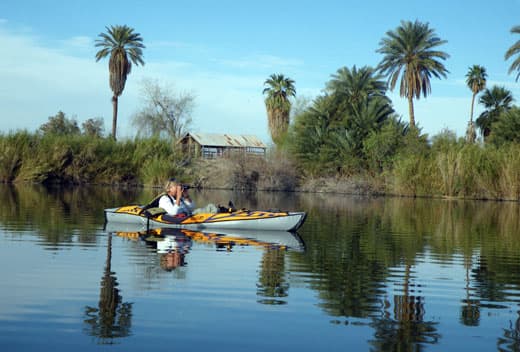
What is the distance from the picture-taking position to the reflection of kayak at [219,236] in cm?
1692

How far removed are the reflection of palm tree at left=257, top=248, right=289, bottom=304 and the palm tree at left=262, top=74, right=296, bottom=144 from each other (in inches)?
2453

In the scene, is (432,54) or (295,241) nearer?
(295,241)

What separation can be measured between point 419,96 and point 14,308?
5265 centimetres

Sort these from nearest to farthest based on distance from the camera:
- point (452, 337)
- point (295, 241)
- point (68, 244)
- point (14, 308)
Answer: point (452, 337) → point (14, 308) → point (68, 244) → point (295, 241)

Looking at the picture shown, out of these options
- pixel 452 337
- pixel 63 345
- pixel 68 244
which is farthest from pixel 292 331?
pixel 68 244

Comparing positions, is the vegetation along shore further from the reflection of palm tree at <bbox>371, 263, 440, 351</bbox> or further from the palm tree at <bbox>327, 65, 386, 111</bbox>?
the reflection of palm tree at <bbox>371, 263, 440, 351</bbox>

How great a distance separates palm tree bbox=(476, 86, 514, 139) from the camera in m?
69.1

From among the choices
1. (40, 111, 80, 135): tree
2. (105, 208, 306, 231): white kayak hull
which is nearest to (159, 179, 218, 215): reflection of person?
(105, 208, 306, 231): white kayak hull

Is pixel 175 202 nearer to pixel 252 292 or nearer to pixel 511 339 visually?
pixel 252 292

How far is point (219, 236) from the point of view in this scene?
728 inches

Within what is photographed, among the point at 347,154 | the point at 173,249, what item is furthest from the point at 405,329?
the point at 347,154

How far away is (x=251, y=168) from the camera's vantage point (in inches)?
2143

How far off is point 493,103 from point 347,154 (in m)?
23.5

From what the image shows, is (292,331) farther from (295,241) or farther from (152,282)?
(295,241)
